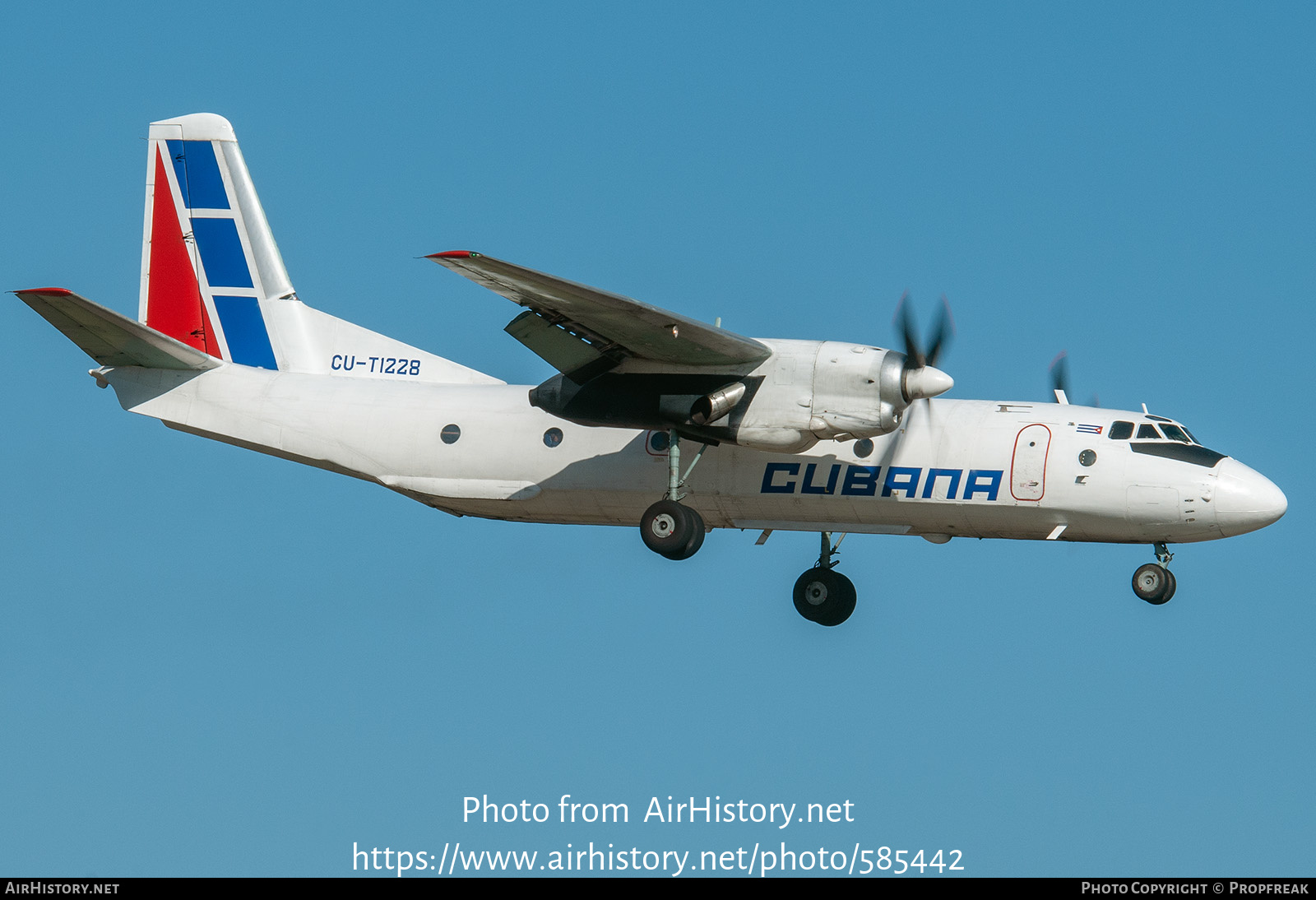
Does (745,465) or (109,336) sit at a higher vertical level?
(109,336)

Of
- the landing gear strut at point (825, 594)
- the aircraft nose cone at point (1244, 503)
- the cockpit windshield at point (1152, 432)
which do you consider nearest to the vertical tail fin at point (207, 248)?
the landing gear strut at point (825, 594)

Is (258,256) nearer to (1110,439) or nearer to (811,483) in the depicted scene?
(811,483)

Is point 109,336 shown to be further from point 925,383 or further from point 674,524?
point 925,383

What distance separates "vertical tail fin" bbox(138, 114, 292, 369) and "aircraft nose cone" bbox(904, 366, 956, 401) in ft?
34.6

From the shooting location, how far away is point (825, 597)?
84.4 ft

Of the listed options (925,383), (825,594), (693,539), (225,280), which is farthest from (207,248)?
(925,383)

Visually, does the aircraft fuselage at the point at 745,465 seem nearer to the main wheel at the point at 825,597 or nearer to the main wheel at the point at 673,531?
the main wheel at the point at 673,531

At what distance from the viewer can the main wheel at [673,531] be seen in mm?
22719

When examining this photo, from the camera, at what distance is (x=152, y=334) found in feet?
81.5

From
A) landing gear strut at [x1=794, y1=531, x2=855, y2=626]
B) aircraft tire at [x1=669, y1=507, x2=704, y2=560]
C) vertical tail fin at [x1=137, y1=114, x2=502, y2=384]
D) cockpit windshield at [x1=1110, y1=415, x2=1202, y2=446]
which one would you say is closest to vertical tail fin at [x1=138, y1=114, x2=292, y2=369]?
vertical tail fin at [x1=137, y1=114, x2=502, y2=384]

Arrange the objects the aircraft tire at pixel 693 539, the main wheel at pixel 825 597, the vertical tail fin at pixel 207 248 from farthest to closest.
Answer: the vertical tail fin at pixel 207 248 → the main wheel at pixel 825 597 → the aircraft tire at pixel 693 539

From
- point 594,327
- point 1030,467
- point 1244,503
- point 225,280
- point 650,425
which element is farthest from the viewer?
point 225,280

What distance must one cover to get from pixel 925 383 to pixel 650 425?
375 cm
